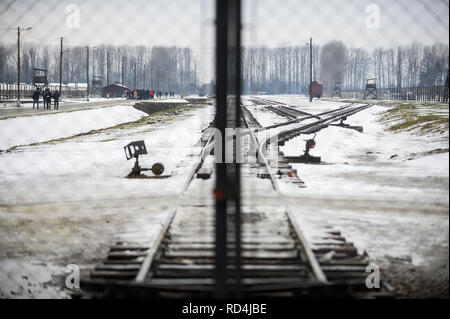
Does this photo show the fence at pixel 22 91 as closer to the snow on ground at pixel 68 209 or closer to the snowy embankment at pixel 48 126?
the snowy embankment at pixel 48 126

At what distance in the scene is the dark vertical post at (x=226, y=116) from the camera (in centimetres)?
292

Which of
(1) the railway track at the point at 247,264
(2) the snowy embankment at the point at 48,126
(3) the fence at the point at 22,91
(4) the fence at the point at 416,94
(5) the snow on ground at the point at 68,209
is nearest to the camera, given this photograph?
(1) the railway track at the point at 247,264

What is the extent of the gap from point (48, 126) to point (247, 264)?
18897 mm

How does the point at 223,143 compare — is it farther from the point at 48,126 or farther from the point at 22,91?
the point at 22,91

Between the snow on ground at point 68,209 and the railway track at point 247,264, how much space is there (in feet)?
0.94

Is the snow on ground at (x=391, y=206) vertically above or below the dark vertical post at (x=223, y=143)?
below

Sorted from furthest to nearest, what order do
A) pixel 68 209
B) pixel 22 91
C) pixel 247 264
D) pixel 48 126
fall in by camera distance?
1. pixel 22 91
2. pixel 48 126
3. pixel 68 209
4. pixel 247 264

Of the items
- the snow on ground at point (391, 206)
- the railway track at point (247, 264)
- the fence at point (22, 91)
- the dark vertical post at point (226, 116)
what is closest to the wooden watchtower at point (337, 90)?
the fence at point (22, 91)

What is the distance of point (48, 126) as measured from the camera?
2072cm

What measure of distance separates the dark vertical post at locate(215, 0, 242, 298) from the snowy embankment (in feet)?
46.3

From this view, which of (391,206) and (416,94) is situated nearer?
(391,206)

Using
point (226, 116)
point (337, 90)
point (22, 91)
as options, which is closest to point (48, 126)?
point (226, 116)

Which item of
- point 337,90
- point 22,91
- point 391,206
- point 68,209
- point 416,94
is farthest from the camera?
point 337,90
